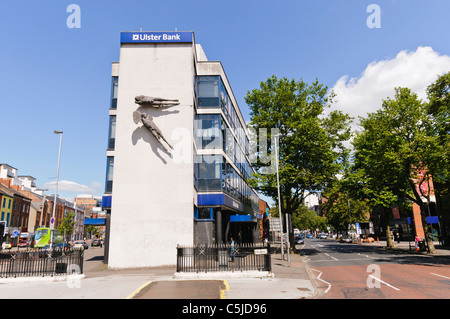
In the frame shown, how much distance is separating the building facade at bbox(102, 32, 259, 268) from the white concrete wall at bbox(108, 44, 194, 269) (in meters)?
0.07

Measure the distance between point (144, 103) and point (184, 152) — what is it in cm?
485

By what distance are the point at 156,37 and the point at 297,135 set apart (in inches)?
630

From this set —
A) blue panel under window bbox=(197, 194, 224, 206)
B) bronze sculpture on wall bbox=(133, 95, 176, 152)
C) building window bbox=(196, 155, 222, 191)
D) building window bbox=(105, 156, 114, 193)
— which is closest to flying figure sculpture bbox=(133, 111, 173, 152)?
bronze sculpture on wall bbox=(133, 95, 176, 152)

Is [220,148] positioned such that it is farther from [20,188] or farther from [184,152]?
[20,188]

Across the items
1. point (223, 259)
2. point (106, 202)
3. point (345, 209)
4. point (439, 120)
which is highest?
point (439, 120)

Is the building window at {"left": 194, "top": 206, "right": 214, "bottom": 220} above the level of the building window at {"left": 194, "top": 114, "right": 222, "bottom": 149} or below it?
below

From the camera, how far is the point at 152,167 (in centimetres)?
2158

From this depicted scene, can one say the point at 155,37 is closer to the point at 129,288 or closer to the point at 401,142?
the point at 129,288

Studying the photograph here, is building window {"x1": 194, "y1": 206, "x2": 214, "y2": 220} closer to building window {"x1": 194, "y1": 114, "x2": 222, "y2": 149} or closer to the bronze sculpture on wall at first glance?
building window {"x1": 194, "y1": 114, "x2": 222, "y2": 149}

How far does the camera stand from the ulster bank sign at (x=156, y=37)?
23062 mm

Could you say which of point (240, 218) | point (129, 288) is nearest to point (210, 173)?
point (240, 218)

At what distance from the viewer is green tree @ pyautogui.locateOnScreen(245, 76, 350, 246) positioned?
95.5ft

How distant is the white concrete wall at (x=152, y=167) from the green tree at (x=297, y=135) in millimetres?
10827

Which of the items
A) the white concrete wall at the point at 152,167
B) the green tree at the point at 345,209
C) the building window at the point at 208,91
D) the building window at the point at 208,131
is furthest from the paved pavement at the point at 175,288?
the green tree at the point at 345,209
